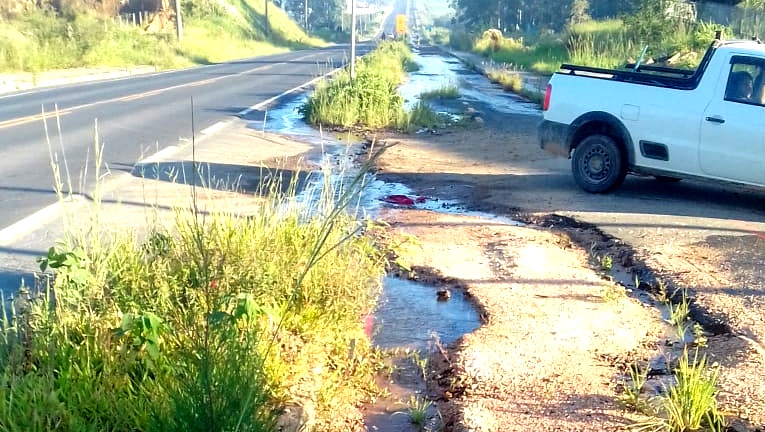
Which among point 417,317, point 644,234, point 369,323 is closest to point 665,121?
point 644,234

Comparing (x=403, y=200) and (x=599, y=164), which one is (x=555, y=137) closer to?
(x=599, y=164)

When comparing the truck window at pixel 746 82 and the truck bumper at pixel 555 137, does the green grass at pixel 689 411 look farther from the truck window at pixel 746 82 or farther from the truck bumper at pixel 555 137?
the truck bumper at pixel 555 137

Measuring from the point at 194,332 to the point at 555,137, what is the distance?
7241mm

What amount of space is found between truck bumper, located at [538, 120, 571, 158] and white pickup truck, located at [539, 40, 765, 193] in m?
0.01

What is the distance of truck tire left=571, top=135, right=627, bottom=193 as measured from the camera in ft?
31.1

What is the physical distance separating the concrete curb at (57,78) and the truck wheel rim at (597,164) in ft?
61.1

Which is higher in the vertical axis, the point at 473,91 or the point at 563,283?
the point at 563,283

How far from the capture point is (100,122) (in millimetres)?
14906

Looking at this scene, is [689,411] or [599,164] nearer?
[689,411]

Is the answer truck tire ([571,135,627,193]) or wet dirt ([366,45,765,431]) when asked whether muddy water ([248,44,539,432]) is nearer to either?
wet dirt ([366,45,765,431])

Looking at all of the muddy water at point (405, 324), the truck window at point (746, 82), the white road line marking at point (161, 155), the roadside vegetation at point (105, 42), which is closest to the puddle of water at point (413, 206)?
the muddy water at point (405, 324)

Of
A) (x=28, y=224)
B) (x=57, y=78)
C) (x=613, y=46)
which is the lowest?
(x=57, y=78)

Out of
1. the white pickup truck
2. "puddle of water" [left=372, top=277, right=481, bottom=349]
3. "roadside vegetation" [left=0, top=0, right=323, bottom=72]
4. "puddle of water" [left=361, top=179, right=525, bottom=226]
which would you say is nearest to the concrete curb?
"roadside vegetation" [left=0, top=0, right=323, bottom=72]

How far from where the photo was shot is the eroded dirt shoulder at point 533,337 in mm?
4148
